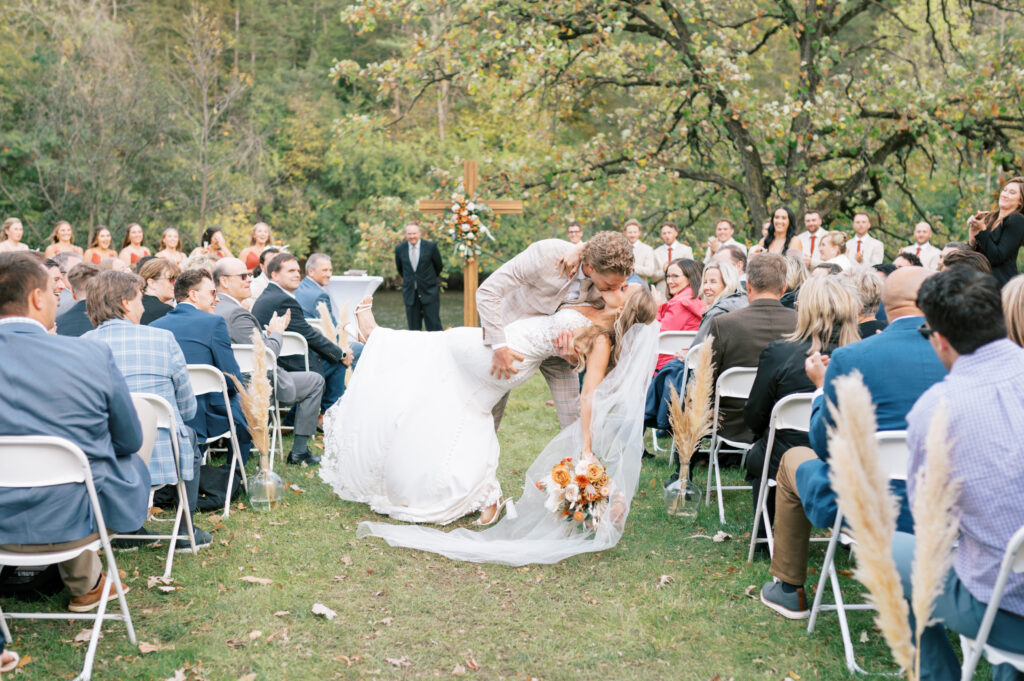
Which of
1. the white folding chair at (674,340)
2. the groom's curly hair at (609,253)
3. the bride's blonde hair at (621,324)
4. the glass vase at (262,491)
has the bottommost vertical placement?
the glass vase at (262,491)

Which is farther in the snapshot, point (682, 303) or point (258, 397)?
point (682, 303)

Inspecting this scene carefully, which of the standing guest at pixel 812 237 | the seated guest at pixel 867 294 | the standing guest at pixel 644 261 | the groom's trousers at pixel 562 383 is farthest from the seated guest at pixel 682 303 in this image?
the standing guest at pixel 644 261

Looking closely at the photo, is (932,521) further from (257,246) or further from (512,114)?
(512,114)

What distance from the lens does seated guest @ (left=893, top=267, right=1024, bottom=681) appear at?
7.79 ft

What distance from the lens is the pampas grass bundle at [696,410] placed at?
4926 millimetres

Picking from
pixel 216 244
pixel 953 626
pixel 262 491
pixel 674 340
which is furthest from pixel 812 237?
pixel 953 626

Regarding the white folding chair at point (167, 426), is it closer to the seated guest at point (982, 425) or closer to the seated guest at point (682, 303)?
the seated guest at point (982, 425)

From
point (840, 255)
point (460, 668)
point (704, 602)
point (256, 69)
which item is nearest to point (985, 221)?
point (840, 255)

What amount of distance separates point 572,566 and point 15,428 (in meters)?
2.77

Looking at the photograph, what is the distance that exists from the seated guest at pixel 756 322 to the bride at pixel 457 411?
1.97 feet

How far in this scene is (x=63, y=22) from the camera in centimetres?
2367

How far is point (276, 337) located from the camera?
22.0 ft

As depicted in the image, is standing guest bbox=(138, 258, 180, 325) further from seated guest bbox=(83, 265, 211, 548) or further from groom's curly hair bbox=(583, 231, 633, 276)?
groom's curly hair bbox=(583, 231, 633, 276)

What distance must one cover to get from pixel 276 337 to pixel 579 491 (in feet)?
10.1
